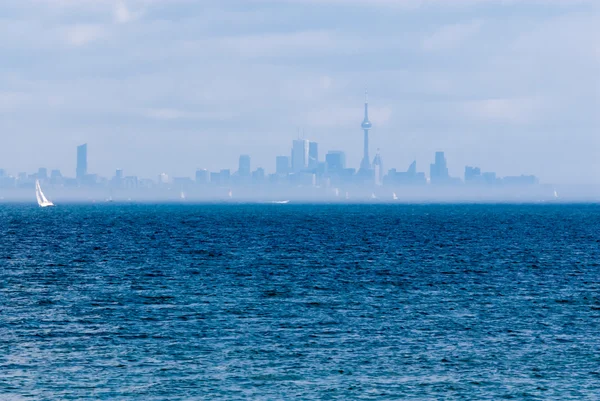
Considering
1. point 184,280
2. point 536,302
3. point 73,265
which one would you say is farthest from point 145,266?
point 536,302

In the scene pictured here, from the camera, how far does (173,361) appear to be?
138 feet

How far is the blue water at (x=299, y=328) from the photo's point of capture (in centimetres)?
3794

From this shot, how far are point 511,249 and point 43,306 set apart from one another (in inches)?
2967

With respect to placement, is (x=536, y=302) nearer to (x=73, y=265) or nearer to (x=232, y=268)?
(x=232, y=268)

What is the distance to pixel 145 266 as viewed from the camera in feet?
300

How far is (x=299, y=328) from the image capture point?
51.2 metres

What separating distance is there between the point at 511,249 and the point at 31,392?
9182 centimetres

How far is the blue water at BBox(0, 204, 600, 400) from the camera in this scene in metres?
37.9

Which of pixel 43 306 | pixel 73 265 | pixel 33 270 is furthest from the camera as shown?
pixel 73 265

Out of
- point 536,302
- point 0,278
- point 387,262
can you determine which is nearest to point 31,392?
point 536,302

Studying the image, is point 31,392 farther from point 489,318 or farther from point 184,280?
point 184,280

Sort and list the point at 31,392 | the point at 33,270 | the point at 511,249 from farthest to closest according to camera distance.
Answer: the point at 511,249 < the point at 33,270 < the point at 31,392

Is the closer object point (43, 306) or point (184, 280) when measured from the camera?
point (43, 306)

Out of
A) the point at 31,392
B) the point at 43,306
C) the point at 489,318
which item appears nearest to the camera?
the point at 31,392
